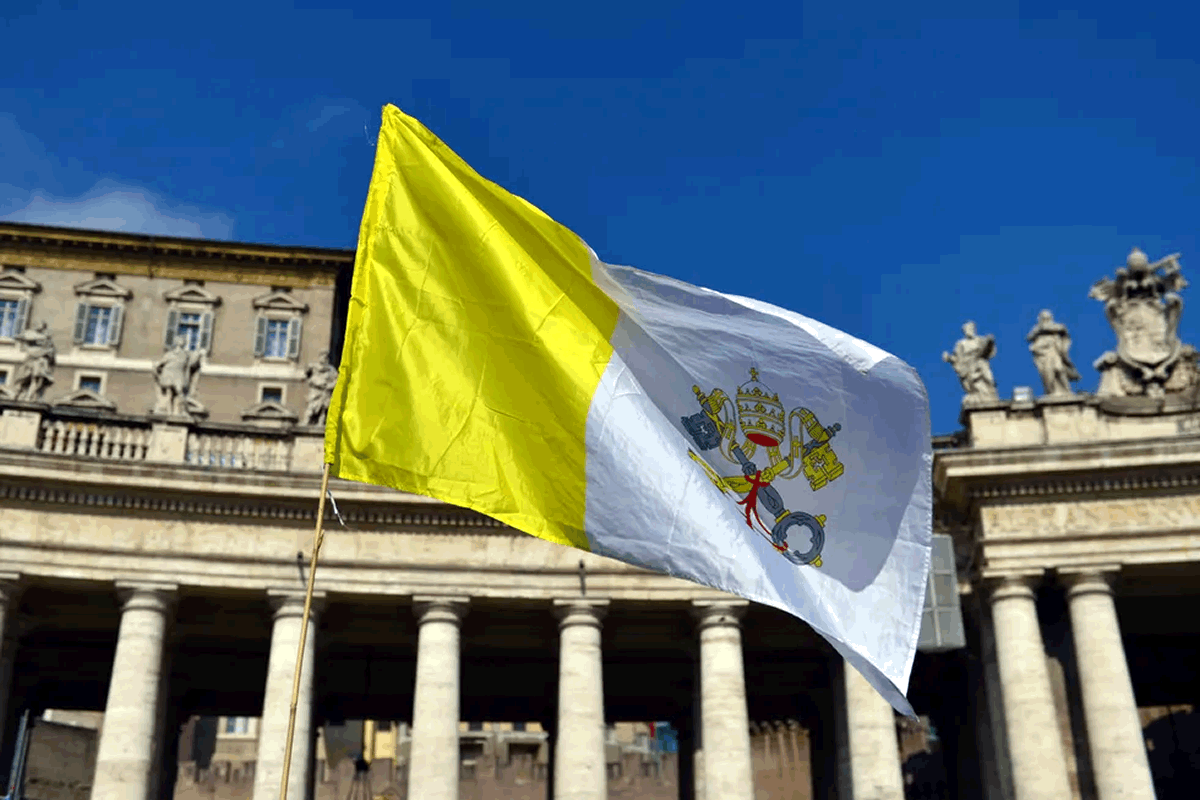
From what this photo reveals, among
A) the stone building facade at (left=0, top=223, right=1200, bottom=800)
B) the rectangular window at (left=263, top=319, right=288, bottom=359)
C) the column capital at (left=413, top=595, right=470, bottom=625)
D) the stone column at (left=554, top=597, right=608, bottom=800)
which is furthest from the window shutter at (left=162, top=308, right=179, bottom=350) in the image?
the stone column at (left=554, top=597, right=608, bottom=800)

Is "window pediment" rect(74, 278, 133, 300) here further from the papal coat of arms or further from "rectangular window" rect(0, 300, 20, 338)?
the papal coat of arms

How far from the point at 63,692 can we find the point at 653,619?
17.9m

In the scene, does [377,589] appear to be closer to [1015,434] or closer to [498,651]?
[498,651]

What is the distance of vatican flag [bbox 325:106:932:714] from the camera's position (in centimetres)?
1380

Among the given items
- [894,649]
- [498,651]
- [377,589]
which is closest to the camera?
[894,649]

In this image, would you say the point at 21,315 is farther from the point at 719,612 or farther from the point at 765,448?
the point at 765,448

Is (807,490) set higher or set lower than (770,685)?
lower

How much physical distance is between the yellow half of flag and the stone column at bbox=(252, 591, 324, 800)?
15.3 m

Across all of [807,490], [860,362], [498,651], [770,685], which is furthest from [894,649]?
[770,685]

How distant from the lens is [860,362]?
14578mm

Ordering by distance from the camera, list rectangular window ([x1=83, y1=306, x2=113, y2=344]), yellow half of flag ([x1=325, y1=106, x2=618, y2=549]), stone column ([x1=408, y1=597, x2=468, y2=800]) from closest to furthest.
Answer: yellow half of flag ([x1=325, y1=106, x2=618, y2=549]) → stone column ([x1=408, y1=597, x2=468, y2=800]) → rectangular window ([x1=83, y1=306, x2=113, y2=344])

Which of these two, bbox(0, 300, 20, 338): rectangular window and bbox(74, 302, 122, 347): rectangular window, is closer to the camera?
bbox(0, 300, 20, 338): rectangular window

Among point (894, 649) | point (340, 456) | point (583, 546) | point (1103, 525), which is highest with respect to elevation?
point (1103, 525)

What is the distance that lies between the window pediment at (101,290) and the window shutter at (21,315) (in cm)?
234
